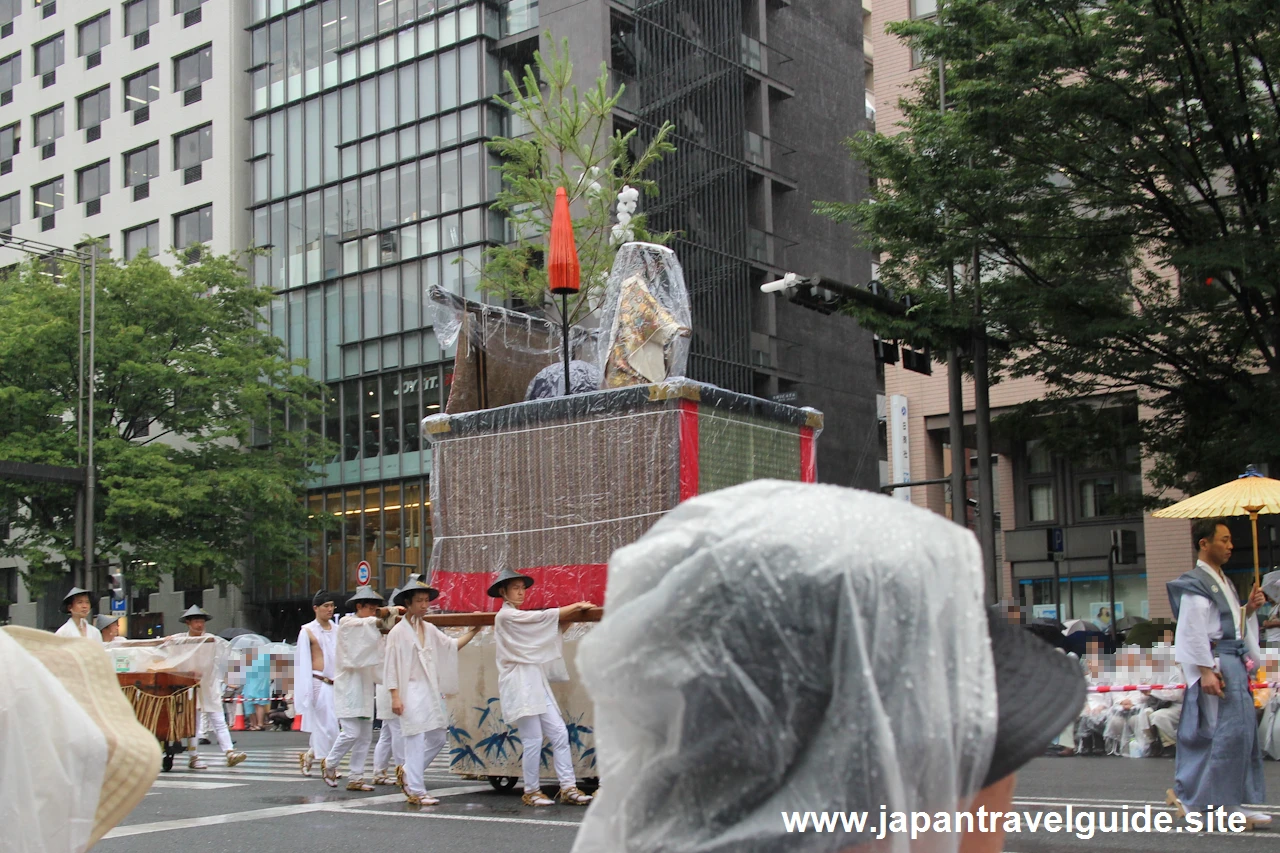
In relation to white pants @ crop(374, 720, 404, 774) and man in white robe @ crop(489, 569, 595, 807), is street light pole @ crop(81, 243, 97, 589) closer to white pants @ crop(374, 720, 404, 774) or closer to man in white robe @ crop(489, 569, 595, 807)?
white pants @ crop(374, 720, 404, 774)

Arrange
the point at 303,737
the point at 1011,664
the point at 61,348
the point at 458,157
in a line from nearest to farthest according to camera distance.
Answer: the point at 1011,664
the point at 303,737
the point at 61,348
the point at 458,157

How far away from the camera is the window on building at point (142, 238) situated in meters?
45.5

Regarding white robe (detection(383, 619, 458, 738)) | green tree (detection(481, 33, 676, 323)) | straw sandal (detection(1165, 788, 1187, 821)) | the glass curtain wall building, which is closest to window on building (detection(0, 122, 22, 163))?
the glass curtain wall building

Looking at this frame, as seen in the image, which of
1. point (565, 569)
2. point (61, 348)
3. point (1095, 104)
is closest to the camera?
point (565, 569)

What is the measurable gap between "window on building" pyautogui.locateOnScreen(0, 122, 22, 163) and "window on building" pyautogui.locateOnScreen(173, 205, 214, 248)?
947cm

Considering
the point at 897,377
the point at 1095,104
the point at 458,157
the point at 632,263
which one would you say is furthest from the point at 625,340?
the point at 458,157

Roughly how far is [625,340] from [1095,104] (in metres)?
8.55

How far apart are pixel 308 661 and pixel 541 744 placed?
595cm

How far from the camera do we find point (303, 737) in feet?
77.8

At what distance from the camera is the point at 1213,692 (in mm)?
7785

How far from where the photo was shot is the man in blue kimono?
25.7 ft

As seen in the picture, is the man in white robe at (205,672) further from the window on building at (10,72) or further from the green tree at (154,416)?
the window on building at (10,72)

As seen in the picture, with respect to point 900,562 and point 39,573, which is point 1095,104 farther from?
point 39,573

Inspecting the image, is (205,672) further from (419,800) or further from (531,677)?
(531,677)
